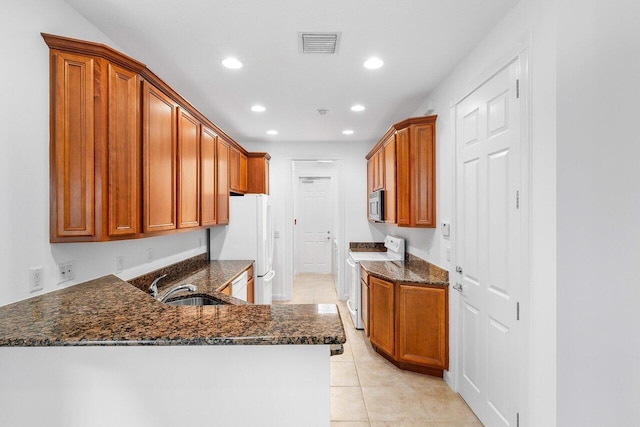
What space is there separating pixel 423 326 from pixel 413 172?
1.43 meters

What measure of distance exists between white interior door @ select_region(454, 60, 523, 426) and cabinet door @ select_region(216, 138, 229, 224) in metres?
2.38

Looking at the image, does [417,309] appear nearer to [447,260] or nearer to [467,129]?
[447,260]

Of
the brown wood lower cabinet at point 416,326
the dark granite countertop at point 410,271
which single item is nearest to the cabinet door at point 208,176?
the dark granite countertop at point 410,271

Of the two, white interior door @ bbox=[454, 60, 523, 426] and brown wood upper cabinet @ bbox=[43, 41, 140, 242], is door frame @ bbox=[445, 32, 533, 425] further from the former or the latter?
brown wood upper cabinet @ bbox=[43, 41, 140, 242]

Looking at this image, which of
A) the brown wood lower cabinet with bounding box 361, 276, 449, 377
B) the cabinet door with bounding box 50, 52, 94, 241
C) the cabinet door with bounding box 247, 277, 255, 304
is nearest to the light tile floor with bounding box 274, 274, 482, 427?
the brown wood lower cabinet with bounding box 361, 276, 449, 377

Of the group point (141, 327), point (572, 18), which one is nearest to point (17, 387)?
point (141, 327)

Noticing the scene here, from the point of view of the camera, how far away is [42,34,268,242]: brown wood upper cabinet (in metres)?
1.59

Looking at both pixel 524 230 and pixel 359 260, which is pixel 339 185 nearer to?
pixel 359 260

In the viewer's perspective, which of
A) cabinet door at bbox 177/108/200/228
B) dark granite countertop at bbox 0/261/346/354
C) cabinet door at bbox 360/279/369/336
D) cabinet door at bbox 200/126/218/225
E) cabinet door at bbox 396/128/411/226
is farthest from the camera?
cabinet door at bbox 360/279/369/336

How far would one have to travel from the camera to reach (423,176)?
307 cm

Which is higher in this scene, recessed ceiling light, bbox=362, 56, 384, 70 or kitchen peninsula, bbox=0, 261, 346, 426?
recessed ceiling light, bbox=362, 56, 384, 70

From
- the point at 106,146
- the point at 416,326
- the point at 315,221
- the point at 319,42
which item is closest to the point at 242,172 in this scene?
the point at 319,42

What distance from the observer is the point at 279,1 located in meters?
1.73

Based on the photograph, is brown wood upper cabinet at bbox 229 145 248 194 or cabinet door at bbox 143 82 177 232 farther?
brown wood upper cabinet at bbox 229 145 248 194
